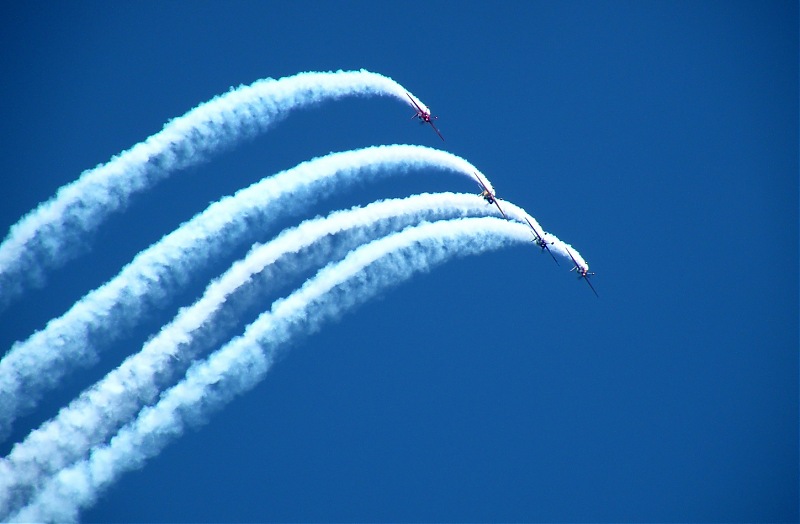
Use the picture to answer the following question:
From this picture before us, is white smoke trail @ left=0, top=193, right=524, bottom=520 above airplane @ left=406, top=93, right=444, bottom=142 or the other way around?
the other way around

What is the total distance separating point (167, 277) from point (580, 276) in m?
18.8

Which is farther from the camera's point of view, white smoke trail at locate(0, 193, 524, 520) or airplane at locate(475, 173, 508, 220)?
airplane at locate(475, 173, 508, 220)

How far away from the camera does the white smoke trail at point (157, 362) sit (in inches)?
1518

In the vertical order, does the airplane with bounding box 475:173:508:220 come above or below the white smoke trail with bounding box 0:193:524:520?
above

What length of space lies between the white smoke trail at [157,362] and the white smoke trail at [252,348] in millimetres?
469

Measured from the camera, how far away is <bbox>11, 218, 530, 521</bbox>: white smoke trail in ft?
127

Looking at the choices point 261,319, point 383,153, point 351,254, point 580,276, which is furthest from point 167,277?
point 580,276

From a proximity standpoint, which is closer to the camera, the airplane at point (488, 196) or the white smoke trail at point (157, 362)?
the white smoke trail at point (157, 362)

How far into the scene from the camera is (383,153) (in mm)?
44562

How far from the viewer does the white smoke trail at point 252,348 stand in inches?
1527

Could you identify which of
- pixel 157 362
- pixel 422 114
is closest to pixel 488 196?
pixel 422 114

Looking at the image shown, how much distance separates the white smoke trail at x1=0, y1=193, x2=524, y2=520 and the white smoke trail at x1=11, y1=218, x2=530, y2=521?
0.47 m

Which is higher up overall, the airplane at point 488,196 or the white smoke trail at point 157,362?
the airplane at point 488,196

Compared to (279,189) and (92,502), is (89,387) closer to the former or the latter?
(92,502)
